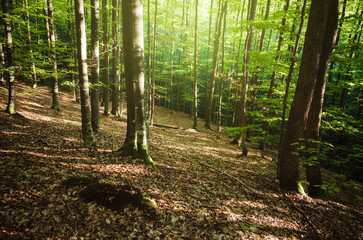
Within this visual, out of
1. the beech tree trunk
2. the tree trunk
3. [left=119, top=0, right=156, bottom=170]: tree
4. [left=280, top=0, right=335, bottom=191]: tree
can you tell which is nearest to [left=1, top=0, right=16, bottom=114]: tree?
the tree trunk

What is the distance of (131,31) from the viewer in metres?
5.75

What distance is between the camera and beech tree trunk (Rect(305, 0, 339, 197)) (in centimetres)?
629

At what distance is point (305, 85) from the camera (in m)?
6.26

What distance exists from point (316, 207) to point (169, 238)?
19.6ft

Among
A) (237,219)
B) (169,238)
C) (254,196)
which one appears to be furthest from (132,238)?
(254,196)

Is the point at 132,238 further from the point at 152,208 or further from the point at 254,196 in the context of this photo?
the point at 254,196

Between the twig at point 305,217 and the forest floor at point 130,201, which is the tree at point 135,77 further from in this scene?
the twig at point 305,217

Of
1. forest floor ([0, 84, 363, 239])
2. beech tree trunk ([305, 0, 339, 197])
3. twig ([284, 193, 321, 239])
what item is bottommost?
twig ([284, 193, 321, 239])

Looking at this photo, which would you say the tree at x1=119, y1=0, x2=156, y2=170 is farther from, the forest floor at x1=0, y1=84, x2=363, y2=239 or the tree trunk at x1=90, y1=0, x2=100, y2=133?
the tree trunk at x1=90, y1=0, x2=100, y2=133

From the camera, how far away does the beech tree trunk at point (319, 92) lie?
6.29 metres

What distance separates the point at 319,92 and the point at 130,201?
313 inches

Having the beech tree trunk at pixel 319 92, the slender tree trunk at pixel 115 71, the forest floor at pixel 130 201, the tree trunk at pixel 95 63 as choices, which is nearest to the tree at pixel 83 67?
the forest floor at pixel 130 201

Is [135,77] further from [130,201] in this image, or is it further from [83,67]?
[130,201]

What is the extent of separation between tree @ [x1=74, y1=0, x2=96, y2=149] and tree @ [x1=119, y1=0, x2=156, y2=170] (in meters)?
1.72
